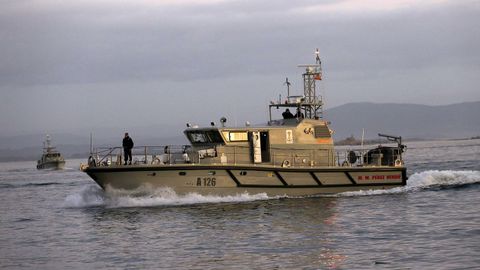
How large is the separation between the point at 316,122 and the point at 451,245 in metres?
12.7

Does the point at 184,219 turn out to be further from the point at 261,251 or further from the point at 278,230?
the point at 261,251

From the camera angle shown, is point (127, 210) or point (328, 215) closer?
point (328, 215)

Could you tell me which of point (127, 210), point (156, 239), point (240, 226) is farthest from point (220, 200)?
point (156, 239)

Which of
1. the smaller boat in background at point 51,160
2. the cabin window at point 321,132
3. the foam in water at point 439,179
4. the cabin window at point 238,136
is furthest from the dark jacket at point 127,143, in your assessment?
the smaller boat in background at point 51,160

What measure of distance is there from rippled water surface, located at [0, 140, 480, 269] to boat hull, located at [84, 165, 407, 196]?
355mm

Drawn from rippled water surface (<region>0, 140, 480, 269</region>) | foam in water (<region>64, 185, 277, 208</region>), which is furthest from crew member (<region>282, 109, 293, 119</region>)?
foam in water (<region>64, 185, 277, 208</region>)

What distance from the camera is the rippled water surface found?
17156mm

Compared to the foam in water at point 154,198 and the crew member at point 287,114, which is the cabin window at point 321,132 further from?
the foam in water at point 154,198

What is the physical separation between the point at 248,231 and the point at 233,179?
20.0 ft

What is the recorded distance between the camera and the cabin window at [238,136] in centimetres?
2830

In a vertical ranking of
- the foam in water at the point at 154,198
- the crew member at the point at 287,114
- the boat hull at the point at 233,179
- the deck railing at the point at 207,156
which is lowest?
the foam in water at the point at 154,198

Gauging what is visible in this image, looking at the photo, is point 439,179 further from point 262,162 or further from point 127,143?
point 127,143

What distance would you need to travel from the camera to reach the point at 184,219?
2416 cm

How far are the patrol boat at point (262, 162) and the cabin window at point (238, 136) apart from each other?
0.04 metres
